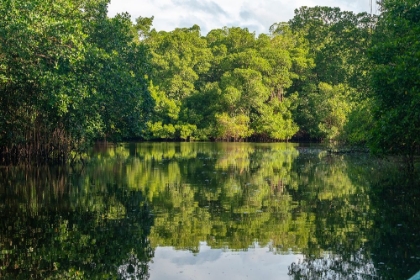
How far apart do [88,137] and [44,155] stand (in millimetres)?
2136

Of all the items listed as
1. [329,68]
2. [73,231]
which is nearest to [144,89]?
[73,231]

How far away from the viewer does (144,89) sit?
28.0 metres

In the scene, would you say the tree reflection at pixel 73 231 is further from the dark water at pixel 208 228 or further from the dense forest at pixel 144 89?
the dense forest at pixel 144 89

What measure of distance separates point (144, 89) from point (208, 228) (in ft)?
57.9

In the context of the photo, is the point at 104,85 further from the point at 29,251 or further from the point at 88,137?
the point at 29,251

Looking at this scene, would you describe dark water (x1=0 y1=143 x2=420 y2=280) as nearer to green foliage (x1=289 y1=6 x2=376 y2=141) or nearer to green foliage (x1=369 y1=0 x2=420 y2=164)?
green foliage (x1=369 y1=0 x2=420 y2=164)

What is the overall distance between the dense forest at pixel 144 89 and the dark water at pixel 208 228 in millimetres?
2659

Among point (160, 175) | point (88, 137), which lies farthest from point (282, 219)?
point (88, 137)

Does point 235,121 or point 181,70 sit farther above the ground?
point 181,70

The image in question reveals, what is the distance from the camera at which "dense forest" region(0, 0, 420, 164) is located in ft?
50.6

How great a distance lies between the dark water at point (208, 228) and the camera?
8266 mm

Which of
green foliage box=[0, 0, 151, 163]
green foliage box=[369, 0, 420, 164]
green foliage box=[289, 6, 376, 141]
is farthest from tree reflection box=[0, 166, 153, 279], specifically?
green foliage box=[289, 6, 376, 141]

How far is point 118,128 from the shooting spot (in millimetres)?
27766

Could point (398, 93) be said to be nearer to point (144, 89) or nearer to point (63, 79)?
point (63, 79)
